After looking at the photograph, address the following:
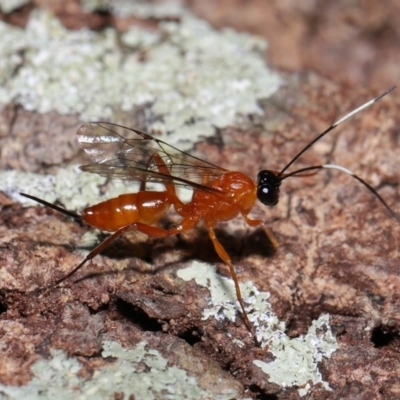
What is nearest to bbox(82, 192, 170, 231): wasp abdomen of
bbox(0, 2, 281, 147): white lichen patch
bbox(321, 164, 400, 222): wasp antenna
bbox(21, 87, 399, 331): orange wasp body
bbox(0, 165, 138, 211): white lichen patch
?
bbox(21, 87, 399, 331): orange wasp body

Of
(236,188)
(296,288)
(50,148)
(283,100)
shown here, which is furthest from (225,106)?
(296,288)

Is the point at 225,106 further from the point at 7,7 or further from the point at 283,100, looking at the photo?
the point at 7,7

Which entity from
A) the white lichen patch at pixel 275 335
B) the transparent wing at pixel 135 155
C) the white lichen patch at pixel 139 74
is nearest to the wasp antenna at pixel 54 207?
the transparent wing at pixel 135 155

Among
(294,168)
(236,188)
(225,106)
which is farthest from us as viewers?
(225,106)

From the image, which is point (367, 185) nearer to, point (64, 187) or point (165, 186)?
point (165, 186)

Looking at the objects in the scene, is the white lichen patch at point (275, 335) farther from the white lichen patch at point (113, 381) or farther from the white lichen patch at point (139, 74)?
the white lichen patch at point (139, 74)
